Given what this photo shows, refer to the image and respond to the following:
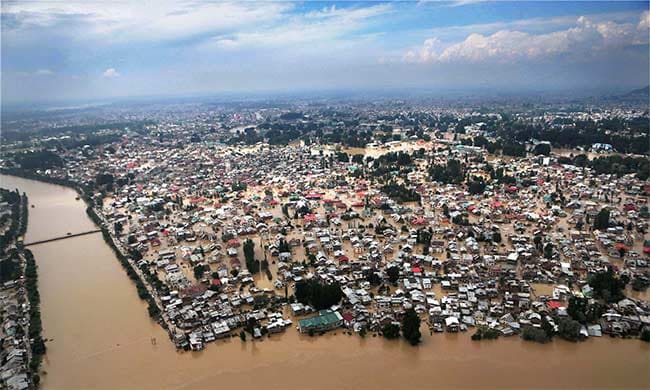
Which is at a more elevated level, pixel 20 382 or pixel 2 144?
pixel 2 144

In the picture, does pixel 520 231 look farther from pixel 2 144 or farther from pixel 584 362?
pixel 2 144

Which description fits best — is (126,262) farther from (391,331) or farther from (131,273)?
(391,331)

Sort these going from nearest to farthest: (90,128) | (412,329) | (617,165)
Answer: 1. (412,329)
2. (617,165)
3. (90,128)

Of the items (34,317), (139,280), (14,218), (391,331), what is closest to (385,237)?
(391,331)

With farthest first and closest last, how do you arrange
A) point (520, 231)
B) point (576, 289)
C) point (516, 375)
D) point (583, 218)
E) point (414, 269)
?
point (583, 218)
point (520, 231)
point (414, 269)
point (576, 289)
point (516, 375)

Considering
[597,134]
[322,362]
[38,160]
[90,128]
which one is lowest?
[322,362]

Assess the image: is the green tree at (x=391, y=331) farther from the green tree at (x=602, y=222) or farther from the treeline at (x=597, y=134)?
the treeline at (x=597, y=134)

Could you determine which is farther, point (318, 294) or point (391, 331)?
point (318, 294)

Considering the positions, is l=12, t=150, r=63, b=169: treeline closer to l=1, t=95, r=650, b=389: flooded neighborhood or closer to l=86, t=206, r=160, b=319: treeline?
l=1, t=95, r=650, b=389: flooded neighborhood

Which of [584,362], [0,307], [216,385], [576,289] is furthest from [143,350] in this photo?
[576,289]
